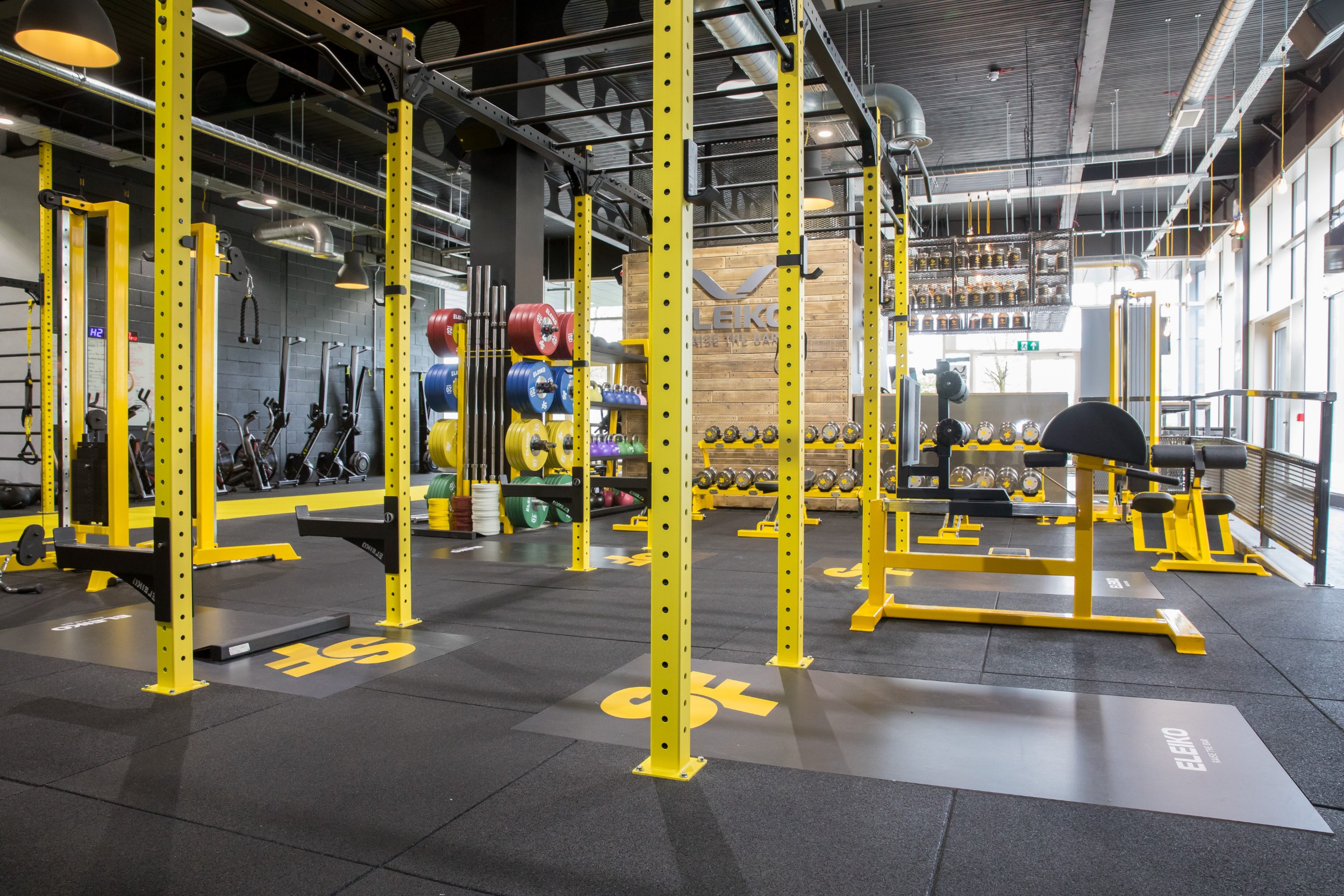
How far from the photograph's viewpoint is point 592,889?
4.87 feet

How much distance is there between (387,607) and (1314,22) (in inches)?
293

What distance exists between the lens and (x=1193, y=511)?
5164 mm

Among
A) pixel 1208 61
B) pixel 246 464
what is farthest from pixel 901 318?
pixel 246 464

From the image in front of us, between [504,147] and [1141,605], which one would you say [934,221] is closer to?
[504,147]

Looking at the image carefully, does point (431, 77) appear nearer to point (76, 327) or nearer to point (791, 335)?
point (791, 335)

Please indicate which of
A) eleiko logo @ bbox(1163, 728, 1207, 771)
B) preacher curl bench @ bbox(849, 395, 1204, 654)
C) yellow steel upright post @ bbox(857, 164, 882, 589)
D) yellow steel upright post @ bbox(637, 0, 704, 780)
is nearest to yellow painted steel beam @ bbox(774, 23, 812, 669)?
yellow steel upright post @ bbox(637, 0, 704, 780)

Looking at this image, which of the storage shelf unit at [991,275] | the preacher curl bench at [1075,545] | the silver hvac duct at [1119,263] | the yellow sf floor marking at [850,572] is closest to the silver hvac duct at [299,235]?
the storage shelf unit at [991,275]

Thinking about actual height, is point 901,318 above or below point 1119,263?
below

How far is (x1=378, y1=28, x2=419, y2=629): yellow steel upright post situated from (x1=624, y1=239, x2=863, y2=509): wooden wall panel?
20.2 ft

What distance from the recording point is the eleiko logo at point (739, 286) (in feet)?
32.0

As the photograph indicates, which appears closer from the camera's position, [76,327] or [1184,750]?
[1184,750]

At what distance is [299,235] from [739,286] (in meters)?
5.53

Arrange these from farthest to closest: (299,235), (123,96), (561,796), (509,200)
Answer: (299,235) → (509,200) → (123,96) → (561,796)

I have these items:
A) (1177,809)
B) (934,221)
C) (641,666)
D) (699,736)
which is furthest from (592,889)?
(934,221)
